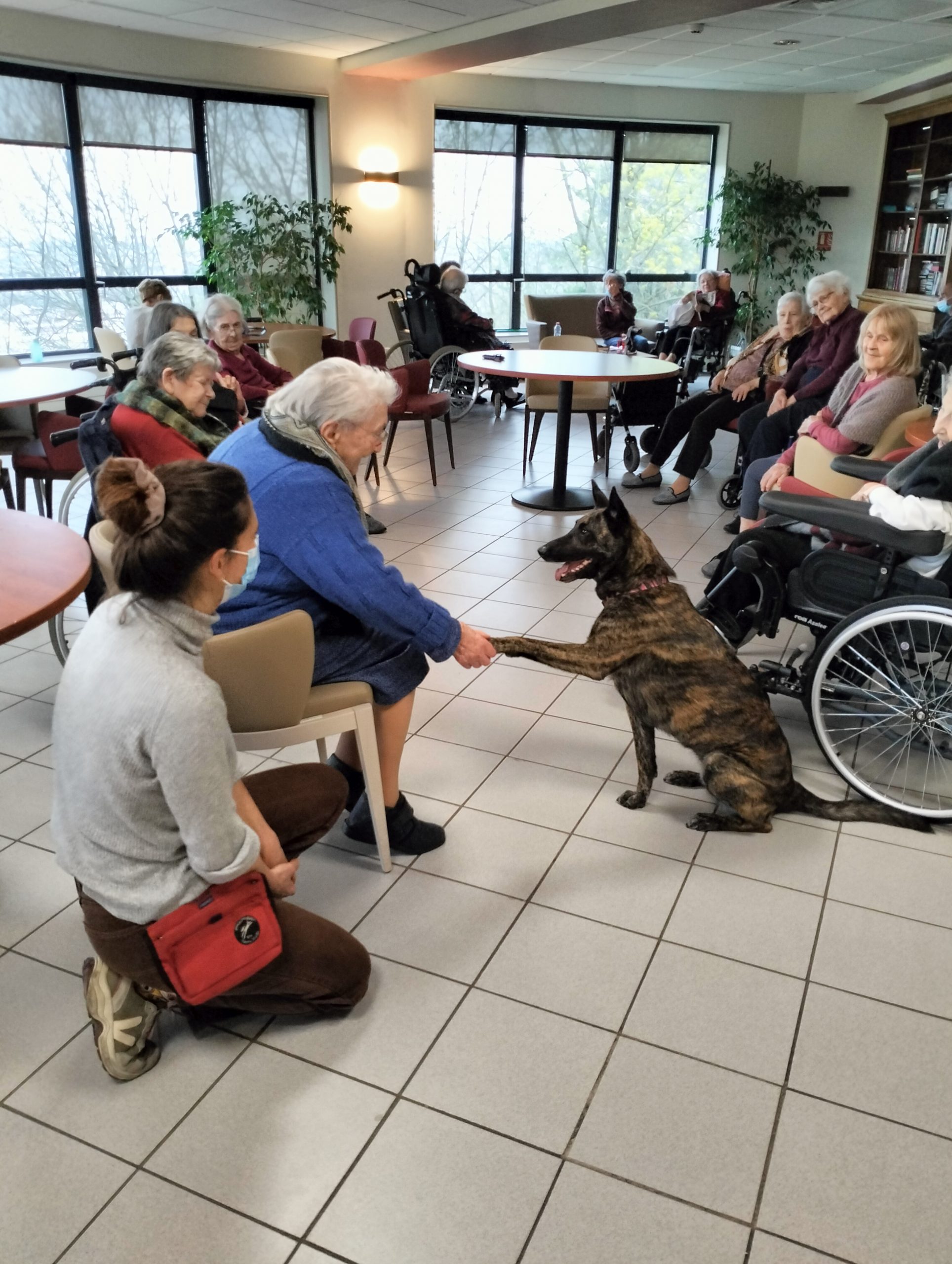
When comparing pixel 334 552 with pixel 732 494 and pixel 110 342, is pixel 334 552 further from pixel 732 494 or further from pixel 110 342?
pixel 110 342

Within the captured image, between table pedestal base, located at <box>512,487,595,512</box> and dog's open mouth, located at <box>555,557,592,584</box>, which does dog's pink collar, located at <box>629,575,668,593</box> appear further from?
table pedestal base, located at <box>512,487,595,512</box>

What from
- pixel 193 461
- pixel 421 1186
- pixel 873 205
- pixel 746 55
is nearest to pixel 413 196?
pixel 746 55

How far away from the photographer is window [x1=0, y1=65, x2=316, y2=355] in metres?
6.59

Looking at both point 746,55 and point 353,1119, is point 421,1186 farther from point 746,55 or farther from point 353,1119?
point 746,55

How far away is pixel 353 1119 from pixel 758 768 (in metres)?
1.24

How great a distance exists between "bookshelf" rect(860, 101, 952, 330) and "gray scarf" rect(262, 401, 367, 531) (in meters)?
7.88

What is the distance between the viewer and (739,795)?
2311 mm

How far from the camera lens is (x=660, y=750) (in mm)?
2805

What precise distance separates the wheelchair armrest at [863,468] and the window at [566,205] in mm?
7044

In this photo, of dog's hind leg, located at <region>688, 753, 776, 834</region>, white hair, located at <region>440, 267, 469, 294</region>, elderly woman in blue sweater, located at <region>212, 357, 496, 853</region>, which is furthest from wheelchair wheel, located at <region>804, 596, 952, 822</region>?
white hair, located at <region>440, 267, 469, 294</region>

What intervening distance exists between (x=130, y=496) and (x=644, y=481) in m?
4.63

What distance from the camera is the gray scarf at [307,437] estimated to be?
1980 millimetres

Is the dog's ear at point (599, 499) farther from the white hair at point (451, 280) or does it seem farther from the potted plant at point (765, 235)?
the potted plant at point (765, 235)

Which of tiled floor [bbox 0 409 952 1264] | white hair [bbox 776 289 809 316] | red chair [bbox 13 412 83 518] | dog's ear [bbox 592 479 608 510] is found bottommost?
tiled floor [bbox 0 409 952 1264]
